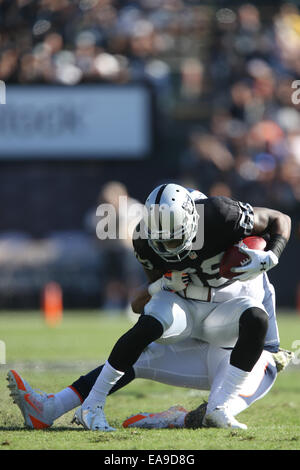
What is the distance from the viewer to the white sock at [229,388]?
12.8 feet

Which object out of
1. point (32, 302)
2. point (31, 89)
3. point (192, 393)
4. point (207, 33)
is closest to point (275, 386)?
point (192, 393)

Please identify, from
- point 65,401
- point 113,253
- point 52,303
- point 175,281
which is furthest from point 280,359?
point 113,253

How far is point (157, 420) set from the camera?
409 cm

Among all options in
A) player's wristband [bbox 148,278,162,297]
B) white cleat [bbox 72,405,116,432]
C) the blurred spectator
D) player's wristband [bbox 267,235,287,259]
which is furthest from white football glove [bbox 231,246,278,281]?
the blurred spectator

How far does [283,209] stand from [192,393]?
626cm

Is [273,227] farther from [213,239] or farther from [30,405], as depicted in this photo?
[30,405]

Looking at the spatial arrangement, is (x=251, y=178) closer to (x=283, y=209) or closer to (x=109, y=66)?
(x=283, y=209)

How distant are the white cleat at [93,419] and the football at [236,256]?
846 millimetres

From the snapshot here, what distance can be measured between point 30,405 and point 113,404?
1080mm

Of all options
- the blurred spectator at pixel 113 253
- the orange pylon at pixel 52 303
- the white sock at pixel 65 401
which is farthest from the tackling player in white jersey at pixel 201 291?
the blurred spectator at pixel 113 253

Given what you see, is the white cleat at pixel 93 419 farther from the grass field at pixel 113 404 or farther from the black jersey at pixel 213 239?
the black jersey at pixel 213 239

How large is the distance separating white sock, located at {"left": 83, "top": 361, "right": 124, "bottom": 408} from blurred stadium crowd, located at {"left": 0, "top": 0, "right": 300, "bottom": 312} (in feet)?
24.3

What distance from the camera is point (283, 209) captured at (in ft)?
37.6
